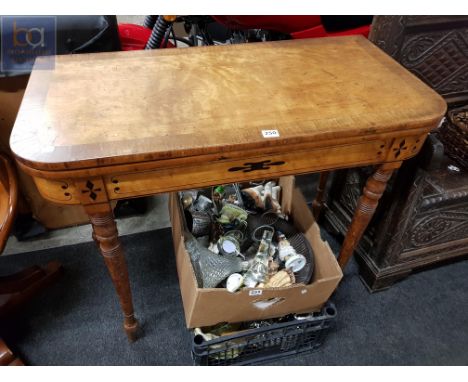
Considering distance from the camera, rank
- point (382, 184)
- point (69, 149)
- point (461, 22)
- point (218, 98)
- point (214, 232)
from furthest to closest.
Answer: point (214, 232) < point (461, 22) < point (382, 184) < point (218, 98) < point (69, 149)

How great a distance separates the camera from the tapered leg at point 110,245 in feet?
2.66

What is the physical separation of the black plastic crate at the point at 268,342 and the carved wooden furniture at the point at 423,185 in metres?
0.32

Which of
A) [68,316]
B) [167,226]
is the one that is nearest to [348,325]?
[167,226]

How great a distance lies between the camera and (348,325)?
1.28 meters

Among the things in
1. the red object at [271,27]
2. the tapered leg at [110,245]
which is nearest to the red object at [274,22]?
the red object at [271,27]

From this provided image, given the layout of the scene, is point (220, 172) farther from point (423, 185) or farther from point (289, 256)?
point (423, 185)

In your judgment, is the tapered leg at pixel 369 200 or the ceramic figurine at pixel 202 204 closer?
the tapered leg at pixel 369 200

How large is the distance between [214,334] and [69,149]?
2.28 feet

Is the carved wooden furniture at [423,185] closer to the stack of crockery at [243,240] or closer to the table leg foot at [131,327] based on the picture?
the stack of crockery at [243,240]

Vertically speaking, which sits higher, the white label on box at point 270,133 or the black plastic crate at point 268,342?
the white label on box at point 270,133

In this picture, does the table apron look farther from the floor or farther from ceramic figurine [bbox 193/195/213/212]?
the floor

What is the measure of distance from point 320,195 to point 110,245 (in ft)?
2.97

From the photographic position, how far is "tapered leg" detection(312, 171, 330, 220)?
1.48 metres

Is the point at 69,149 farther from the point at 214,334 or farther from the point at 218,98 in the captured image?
the point at 214,334
